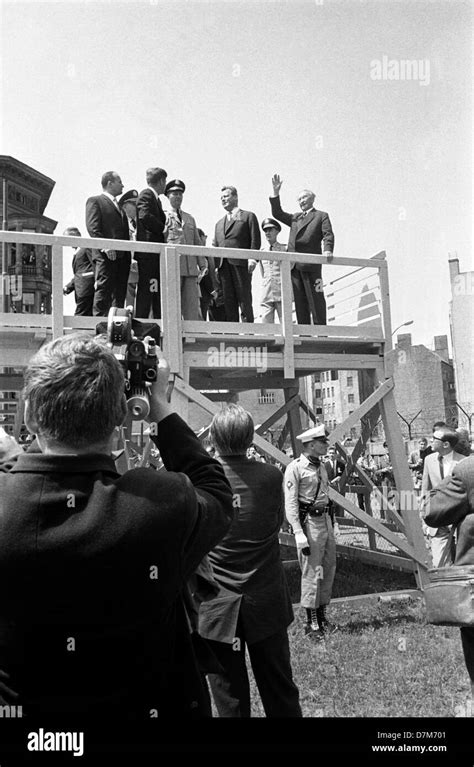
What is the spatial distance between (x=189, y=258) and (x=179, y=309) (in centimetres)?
72

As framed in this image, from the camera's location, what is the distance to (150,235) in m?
7.32

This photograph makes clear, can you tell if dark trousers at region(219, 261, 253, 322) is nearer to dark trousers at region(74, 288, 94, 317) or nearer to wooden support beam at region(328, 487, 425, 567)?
dark trousers at region(74, 288, 94, 317)

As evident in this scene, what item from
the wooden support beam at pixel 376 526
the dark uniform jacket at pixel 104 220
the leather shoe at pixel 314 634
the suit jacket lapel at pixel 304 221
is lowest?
the leather shoe at pixel 314 634

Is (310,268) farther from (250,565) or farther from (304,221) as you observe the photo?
(250,565)

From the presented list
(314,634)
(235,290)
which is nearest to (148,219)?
(235,290)

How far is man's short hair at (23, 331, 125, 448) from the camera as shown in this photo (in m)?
1.62

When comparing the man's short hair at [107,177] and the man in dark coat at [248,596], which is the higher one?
the man's short hair at [107,177]

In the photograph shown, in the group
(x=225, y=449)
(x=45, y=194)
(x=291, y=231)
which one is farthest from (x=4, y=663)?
(x=45, y=194)

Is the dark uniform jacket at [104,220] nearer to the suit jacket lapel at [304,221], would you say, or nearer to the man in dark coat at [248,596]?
the suit jacket lapel at [304,221]

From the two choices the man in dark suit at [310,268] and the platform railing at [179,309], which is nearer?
the platform railing at [179,309]

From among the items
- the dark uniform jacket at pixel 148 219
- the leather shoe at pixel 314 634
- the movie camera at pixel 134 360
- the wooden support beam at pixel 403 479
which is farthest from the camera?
the wooden support beam at pixel 403 479

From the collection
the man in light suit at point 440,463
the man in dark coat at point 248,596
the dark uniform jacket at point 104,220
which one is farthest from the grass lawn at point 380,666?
the dark uniform jacket at point 104,220

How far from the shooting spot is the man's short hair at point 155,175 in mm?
7359

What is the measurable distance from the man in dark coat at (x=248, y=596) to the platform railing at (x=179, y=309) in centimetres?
334
